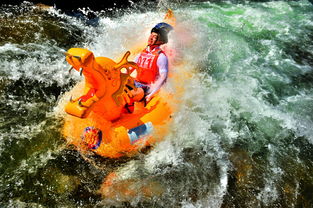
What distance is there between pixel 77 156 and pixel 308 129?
403 centimetres

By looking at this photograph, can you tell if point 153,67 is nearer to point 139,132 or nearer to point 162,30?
point 162,30

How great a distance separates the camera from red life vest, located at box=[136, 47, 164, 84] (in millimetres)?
4185

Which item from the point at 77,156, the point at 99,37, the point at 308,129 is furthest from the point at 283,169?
the point at 99,37

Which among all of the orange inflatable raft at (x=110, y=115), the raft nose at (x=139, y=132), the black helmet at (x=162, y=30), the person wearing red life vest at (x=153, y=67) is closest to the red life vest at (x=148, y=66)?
the person wearing red life vest at (x=153, y=67)

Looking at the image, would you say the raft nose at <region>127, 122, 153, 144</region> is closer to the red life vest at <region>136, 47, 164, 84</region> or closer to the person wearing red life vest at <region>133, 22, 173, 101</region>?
the person wearing red life vest at <region>133, 22, 173, 101</region>

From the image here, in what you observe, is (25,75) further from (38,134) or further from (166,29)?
(166,29)

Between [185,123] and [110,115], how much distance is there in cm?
128

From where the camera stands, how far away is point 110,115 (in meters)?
3.49

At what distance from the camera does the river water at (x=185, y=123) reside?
11.2 feet

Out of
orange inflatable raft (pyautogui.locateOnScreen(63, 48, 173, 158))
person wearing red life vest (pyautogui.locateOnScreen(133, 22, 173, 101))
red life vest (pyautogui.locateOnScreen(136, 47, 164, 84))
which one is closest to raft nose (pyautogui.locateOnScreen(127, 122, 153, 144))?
orange inflatable raft (pyautogui.locateOnScreen(63, 48, 173, 158))

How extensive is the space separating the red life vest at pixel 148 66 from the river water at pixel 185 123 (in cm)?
30

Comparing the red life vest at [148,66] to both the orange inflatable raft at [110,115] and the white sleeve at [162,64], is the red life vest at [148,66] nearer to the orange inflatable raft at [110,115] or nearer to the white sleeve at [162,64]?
the white sleeve at [162,64]

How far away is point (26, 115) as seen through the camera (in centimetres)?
425

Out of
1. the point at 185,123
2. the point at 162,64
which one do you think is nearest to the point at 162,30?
the point at 162,64
